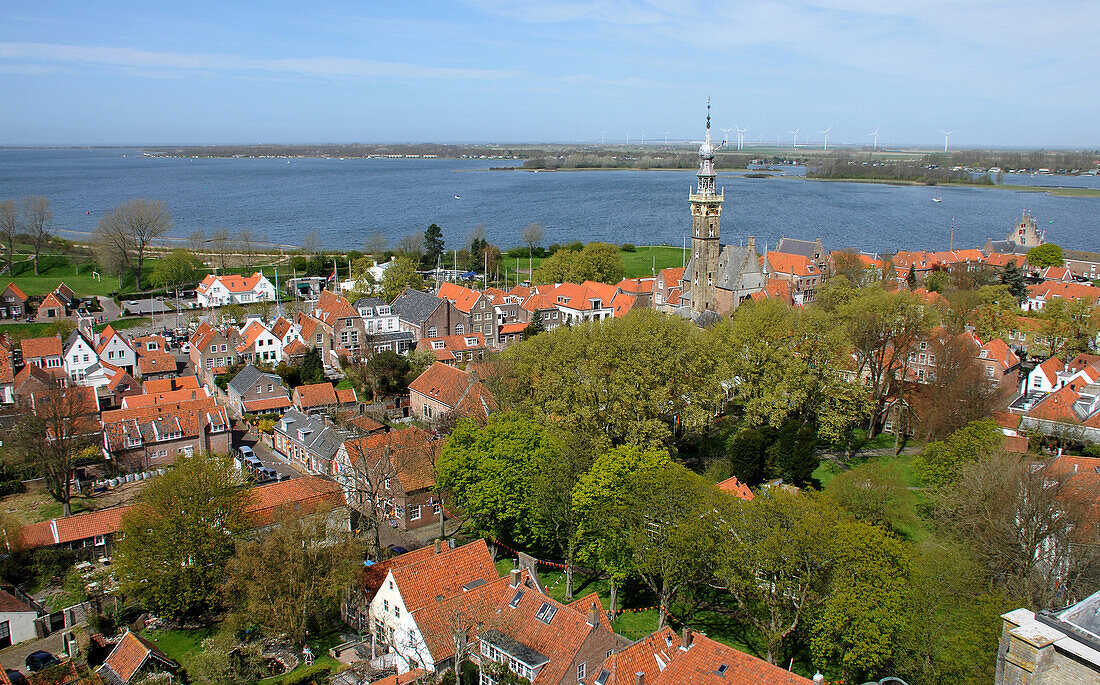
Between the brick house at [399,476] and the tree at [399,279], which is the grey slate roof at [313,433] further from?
the tree at [399,279]

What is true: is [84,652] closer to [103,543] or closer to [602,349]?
[103,543]

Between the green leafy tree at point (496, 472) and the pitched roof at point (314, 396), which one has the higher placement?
the green leafy tree at point (496, 472)

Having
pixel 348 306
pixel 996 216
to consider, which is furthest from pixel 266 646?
pixel 996 216

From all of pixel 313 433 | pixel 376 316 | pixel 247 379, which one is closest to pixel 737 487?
pixel 313 433

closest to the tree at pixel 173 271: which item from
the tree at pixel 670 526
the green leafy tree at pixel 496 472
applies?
the green leafy tree at pixel 496 472

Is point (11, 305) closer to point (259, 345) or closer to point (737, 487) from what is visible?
point (259, 345)

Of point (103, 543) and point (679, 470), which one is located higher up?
point (679, 470)
